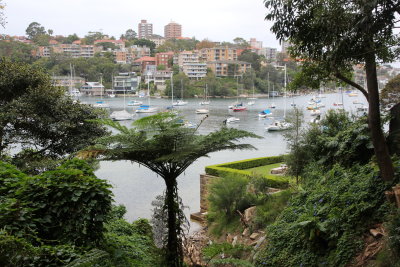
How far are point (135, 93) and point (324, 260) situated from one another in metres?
46.1

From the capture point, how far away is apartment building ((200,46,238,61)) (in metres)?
58.2

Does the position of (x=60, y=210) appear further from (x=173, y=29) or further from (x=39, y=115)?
(x=173, y=29)

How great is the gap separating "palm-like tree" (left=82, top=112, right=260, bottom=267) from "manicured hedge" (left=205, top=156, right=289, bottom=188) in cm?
545

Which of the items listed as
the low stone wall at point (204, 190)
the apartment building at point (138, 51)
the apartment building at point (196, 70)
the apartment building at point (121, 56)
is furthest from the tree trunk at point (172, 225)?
the apartment building at point (138, 51)

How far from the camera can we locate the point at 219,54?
196 ft

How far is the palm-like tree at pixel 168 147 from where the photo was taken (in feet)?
14.8

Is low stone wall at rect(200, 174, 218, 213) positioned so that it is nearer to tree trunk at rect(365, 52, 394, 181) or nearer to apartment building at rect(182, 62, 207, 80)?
tree trunk at rect(365, 52, 394, 181)

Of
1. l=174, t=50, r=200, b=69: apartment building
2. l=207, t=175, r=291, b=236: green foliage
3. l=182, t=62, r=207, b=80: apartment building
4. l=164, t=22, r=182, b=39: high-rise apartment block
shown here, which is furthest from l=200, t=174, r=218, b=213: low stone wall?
l=164, t=22, r=182, b=39: high-rise apartment block

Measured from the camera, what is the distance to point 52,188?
133 inches

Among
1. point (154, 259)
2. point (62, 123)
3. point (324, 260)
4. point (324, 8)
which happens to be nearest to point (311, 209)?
point (324, 260)

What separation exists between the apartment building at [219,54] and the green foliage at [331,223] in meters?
52.7

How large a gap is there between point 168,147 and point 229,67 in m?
43.2

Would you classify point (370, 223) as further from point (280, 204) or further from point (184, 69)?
point (184, 69)

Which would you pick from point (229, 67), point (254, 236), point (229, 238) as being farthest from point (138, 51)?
point (254, 236)
